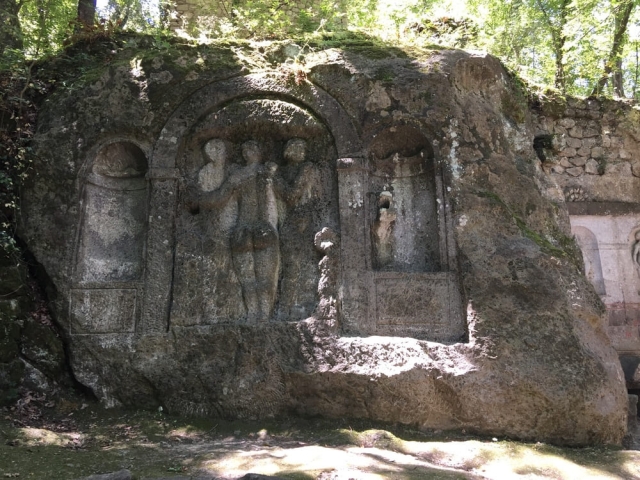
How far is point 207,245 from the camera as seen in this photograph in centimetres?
623

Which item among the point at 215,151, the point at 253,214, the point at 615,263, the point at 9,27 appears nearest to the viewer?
the point at 253,214

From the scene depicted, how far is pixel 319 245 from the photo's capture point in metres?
6.04

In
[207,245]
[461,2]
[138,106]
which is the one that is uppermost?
[461,2]

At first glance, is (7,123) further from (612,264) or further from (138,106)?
(612,264)

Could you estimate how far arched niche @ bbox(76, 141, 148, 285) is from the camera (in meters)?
6.23

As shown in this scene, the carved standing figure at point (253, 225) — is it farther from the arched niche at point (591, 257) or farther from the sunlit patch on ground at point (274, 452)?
the arched niche at point (591, 257)

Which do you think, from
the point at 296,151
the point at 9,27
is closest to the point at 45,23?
the point at 9,27

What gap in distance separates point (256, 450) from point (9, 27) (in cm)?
594

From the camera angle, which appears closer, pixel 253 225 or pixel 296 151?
pixel 253 225

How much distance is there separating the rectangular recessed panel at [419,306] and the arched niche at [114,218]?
253 cm

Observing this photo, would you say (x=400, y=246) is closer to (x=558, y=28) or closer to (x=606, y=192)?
(x=606, y=192)

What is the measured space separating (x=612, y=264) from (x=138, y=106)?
6544 millimetres

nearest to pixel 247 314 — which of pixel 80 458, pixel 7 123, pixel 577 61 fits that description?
pixel 80 458

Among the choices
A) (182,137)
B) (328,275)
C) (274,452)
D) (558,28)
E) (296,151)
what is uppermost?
(558,28)
